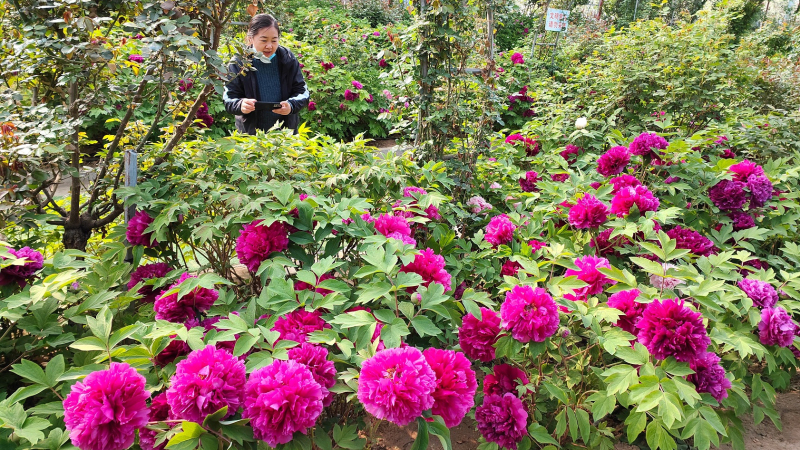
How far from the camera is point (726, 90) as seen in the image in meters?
4.39

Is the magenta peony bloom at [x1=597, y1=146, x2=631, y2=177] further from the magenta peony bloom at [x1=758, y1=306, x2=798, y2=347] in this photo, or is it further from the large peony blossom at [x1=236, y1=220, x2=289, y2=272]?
the large peony blossom at [x1=236, y1=220, x2=289, y2=272]

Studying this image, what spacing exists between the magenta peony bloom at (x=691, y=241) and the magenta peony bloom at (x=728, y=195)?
40cm

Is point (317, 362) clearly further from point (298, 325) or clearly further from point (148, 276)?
point (148, 276)

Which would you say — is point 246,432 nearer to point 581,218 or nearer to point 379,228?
point 379,228

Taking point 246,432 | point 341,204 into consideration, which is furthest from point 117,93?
point 246,432

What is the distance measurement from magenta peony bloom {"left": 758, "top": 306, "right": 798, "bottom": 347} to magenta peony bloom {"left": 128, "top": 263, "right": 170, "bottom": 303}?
2.21 meters

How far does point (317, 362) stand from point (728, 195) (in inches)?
91.8

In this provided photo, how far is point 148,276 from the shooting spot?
1869 mm

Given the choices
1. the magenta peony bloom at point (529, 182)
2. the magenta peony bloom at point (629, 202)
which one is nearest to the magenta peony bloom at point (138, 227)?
the magenta peony bloom at point (629, 202)

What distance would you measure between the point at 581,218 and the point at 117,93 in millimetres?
2401

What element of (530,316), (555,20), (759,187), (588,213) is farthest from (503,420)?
(555,20)

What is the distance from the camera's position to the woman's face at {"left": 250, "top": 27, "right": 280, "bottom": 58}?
11.0ft

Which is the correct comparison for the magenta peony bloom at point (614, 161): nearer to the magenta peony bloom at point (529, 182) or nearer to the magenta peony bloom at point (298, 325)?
the magenta peony bloom at point (529, 182)

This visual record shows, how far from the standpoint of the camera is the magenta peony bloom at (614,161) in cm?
239
